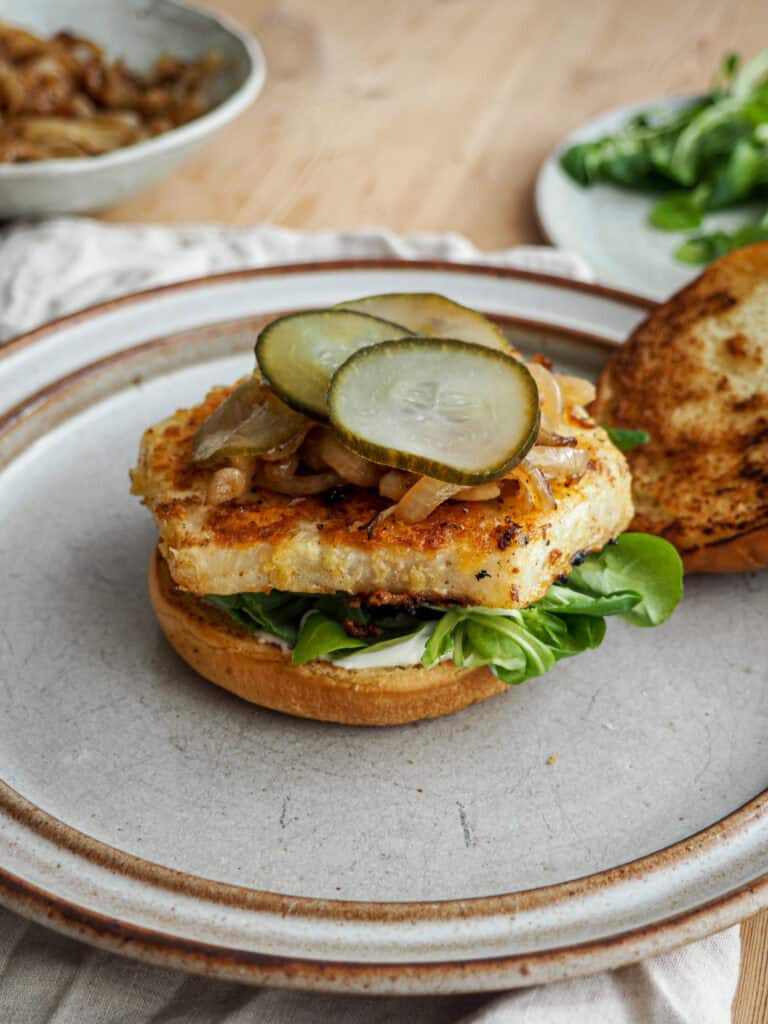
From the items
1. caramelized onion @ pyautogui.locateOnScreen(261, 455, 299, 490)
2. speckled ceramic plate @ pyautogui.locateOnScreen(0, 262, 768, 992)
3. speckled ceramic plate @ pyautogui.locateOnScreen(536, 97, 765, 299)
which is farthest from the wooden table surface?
caramelized onion @ pyautogui.locateOnScreen(261, 455, 299, 490)

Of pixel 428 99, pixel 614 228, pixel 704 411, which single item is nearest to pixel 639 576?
pixel 704 411

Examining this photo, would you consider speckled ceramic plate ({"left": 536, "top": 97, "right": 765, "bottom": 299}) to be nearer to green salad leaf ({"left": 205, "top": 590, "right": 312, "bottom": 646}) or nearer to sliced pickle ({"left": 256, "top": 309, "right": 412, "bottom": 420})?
sliced pickle ({"left": 256, "top": 309, "right": 412, "bottom": 420})

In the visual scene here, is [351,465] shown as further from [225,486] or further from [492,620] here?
[492,620]

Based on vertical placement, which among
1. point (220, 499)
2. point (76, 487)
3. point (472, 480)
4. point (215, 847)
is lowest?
point (76, 487)

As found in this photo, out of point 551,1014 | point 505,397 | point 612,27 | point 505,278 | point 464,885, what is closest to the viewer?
point 551,1014

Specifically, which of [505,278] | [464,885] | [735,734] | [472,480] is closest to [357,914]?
[464,885]

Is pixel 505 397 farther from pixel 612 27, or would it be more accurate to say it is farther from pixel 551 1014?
pixel 612 27

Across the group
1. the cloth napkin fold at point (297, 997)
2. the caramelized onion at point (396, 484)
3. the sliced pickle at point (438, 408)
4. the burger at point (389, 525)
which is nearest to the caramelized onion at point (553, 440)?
the burger at point (389, 525)

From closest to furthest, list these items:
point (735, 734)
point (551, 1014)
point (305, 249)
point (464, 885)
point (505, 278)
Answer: point (551, 1014)
point (464, 885)
point (735, 734)
point (505, 278)
point (305, 249)
